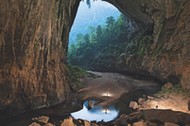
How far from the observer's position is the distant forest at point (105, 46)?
55.2 ft

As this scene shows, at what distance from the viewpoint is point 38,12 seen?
9.30 metres

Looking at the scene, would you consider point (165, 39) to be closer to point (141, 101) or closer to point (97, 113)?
point (141, 101)

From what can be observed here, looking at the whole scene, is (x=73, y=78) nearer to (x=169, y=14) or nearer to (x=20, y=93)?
(x=20, y=93)

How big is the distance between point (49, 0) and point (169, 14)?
5978mm

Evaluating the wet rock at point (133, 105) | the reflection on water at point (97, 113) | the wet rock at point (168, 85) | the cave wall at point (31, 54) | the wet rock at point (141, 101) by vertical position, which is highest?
the cave wall at point (31, 54)

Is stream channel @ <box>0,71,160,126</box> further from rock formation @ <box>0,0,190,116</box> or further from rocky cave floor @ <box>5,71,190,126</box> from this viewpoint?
rock formation @ <box>0,0,190,116</box>

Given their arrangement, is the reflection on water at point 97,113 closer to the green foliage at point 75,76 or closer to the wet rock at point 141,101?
the wet rock at point 141,101

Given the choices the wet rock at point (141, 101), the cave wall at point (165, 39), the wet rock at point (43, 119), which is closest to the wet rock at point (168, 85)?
the cave wall at point (165, 39)

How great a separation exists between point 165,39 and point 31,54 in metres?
6.60

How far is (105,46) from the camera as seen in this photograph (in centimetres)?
1822

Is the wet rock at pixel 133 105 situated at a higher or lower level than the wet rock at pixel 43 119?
higher

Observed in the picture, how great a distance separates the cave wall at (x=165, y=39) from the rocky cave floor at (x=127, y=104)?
0.71m

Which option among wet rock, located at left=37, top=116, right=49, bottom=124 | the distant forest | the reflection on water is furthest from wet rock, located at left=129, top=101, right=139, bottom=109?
the distant forest

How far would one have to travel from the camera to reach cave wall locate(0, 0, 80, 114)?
8.75 m
